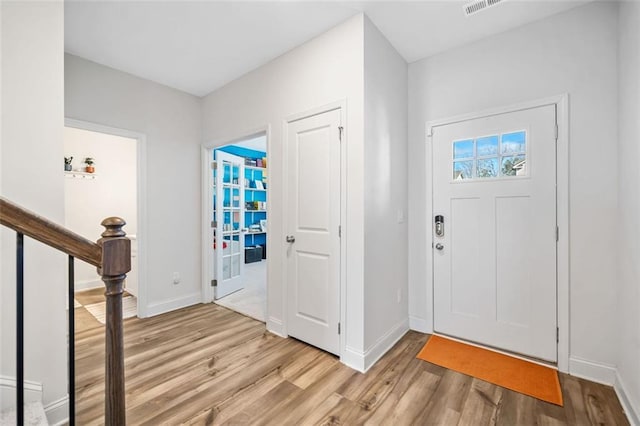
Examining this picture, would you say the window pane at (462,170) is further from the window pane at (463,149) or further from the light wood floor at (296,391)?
the light wood floor at (296,391)

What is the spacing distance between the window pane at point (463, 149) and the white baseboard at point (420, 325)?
1.62 m

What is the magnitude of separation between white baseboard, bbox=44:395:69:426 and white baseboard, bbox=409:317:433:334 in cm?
271

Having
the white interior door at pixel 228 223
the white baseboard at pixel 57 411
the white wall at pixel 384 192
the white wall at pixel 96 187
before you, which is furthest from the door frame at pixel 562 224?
the white wall at pixel 96 187

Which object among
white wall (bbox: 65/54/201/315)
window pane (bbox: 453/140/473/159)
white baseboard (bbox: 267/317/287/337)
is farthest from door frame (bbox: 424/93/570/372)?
white wall (bbox: 65/54/201/315)

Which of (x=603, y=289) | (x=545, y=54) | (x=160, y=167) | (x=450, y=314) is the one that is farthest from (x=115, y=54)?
(x=603, y=289)

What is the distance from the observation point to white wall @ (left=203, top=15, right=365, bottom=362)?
7.41 feet

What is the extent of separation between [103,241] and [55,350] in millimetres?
1290

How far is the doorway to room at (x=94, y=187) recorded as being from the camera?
14.5 ft

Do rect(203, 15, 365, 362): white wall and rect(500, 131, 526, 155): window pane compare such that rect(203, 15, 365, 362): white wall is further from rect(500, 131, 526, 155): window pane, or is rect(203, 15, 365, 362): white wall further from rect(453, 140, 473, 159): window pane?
rect(500, 131, 526, 155): window pane

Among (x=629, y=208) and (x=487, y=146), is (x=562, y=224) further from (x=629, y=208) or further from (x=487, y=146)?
(x=487, y=146)

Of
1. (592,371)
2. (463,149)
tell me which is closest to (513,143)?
(463,149)

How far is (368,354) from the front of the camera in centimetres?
224

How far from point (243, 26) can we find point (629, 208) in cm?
306

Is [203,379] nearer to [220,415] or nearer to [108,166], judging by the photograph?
[220,415]
